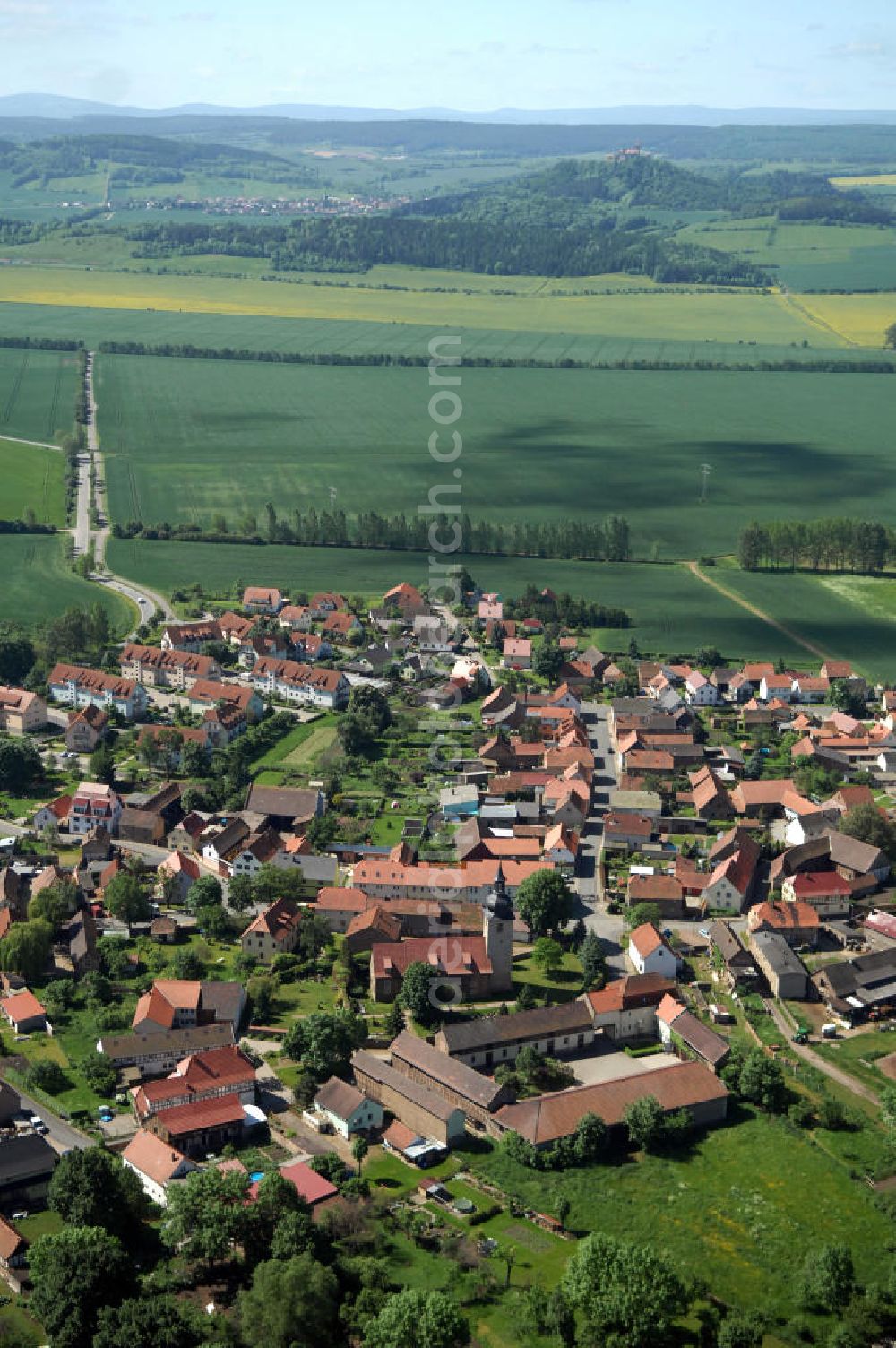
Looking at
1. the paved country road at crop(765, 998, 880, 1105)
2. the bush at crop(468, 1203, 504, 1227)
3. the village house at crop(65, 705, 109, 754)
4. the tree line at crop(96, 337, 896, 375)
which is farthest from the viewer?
the tree line at crop(96, 337, 896, 375)

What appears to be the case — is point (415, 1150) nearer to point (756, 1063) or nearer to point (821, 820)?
point (756, 1063)

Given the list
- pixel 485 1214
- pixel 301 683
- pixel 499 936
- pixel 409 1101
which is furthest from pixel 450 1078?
pixel 301 683

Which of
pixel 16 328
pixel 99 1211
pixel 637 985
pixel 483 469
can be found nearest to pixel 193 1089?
pixel 99 1211

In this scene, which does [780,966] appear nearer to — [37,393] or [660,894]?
[660,894]

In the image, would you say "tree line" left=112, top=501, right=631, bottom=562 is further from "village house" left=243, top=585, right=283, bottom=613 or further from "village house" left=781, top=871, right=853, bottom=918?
"village house" left=781, top=871, right=853, bottom=918

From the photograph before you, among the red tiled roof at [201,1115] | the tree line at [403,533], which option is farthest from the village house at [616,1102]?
the tree line at [403,533]

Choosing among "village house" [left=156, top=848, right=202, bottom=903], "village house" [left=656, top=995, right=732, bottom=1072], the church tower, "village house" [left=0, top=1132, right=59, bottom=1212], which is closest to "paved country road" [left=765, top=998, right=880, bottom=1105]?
"village house" [left=656, top=995, right=732, bottom=1072]
